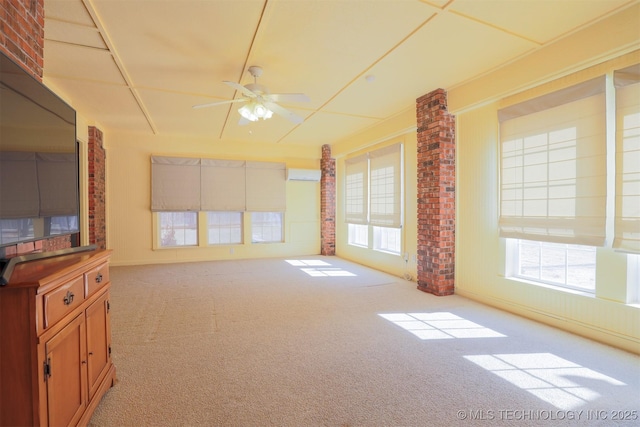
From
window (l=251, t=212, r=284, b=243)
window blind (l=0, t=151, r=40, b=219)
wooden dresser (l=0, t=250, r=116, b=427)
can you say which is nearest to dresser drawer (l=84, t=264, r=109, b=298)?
wooden dresser (l=0, t=250, r=116, b=427)

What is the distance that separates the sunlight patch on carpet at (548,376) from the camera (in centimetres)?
195

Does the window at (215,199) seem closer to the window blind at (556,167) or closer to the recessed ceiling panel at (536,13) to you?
the window blind at (556,167)

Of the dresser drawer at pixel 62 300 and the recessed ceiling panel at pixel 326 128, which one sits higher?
the recessed ceiling panel at pixel 326 128

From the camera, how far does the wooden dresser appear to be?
3.92ft

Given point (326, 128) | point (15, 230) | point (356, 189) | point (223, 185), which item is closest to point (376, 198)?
point (356, 189)

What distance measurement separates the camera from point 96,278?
72.1 inches

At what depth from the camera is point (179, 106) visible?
4.64 metres

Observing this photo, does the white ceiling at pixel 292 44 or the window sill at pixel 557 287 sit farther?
the window sill at pixel 557 287

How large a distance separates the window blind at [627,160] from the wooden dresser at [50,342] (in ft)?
12.8

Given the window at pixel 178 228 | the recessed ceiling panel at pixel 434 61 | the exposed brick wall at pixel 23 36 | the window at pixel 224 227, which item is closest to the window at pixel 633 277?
the recessed ceiling panel at pixel 434 61

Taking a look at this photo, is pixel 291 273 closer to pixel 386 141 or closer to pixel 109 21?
pixel 386 141

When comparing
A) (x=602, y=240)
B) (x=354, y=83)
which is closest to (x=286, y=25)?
(x=354, y=83)

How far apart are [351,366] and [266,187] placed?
5493 millimetres

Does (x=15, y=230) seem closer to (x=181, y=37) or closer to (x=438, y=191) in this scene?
(x=181, y=37)
